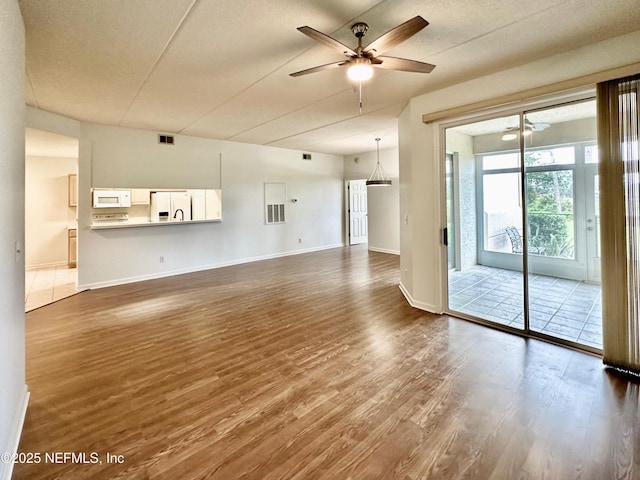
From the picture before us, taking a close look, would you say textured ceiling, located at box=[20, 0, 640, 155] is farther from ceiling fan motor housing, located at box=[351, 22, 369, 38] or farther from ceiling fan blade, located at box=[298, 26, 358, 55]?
ceiling fan blade, located at box=[298, 26, 358, 55]

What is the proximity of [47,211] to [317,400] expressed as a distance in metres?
8.38

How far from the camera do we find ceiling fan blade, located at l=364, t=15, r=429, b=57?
191cm

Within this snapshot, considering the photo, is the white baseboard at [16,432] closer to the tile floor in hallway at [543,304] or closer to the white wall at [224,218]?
the white wall at [224,218]

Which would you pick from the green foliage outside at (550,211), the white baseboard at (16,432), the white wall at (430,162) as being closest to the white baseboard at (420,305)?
the white wall at (430,162)

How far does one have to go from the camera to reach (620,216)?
2.52 m

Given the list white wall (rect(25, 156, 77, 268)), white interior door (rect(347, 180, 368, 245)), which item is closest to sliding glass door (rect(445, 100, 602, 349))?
white interior door (rect(347, 180, 368, 245))

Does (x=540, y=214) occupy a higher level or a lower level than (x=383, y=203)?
lower

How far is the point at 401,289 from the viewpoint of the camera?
195 inches

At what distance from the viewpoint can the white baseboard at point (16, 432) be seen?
152 centimetres

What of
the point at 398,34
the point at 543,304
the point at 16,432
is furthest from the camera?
the point at 543,304

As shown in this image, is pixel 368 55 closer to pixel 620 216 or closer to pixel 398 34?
pixel 398 34

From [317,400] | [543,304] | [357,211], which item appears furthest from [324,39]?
[357,211]

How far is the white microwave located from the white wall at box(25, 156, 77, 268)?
3.21 m

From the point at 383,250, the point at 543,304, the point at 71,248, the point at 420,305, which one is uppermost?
the point at 71,248
